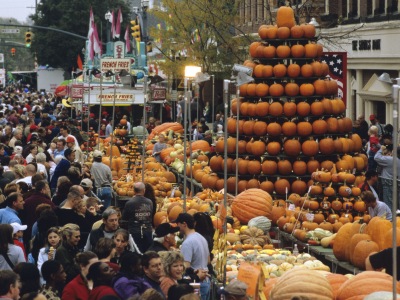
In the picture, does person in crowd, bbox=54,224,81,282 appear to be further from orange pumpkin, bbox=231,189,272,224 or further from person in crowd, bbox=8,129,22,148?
person in crowd, bbox=8,129,22,148

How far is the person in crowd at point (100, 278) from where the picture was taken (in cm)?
1106

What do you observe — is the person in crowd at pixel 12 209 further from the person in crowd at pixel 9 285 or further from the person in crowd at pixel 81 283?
the person in crowd at pixel 9 285

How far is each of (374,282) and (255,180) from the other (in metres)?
10.2

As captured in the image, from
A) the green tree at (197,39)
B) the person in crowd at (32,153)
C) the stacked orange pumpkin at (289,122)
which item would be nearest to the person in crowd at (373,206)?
the stacked orange pumpkin at (289,122)

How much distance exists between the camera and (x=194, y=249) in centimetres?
1391

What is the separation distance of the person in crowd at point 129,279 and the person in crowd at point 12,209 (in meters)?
4.30

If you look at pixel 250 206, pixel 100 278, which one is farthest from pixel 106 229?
pixel 250 206

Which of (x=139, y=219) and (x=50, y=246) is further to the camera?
(x=139, y=219)

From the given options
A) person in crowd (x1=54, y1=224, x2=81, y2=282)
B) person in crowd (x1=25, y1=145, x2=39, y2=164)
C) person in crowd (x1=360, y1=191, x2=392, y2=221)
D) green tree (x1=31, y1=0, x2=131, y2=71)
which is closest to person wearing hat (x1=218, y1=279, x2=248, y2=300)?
person in crowd (x1=54, y1=224, x2=81, y2=282)

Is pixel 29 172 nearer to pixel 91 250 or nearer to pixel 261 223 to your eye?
pixel 261 223

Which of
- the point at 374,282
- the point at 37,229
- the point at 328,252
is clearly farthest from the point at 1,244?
the point at 328,252

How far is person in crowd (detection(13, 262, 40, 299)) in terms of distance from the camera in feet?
37.3

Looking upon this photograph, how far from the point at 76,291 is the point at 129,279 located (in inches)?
20.3

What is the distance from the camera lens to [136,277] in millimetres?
11617
